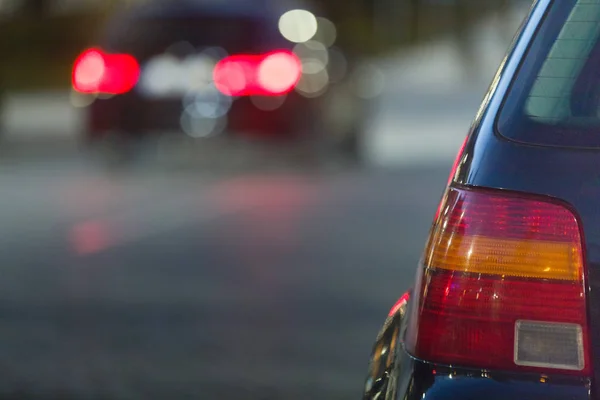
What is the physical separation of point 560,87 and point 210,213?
26.7 ft

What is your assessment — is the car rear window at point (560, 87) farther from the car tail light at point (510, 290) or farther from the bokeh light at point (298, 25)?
the bokeh light at point (298, 25)

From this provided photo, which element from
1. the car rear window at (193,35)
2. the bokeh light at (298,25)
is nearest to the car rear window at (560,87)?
the car rear window at (193,35)

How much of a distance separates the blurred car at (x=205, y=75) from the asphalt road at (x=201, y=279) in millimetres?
543

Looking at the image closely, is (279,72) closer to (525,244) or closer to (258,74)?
(258,74)

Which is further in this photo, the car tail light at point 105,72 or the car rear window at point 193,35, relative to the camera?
the car tail light at point 105,72

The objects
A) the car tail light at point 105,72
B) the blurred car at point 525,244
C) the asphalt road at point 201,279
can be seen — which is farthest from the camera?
the car tail light at point 105,72

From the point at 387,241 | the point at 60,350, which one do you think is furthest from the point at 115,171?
the point at 60,350

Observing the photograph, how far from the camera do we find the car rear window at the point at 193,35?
1240 centimetres

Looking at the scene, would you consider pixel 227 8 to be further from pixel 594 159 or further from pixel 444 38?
pixel 444 38

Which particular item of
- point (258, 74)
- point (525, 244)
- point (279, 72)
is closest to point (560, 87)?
point (525, 244)

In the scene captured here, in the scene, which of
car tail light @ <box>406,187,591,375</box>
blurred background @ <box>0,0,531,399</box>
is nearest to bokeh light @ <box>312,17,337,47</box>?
blurred background @ <box>0,0,531,399</box>

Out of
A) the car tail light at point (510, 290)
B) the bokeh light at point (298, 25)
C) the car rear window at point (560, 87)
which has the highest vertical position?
the bokeh light at point (298, 25)

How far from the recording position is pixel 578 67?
2785 millimetres

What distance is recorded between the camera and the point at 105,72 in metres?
12.8
